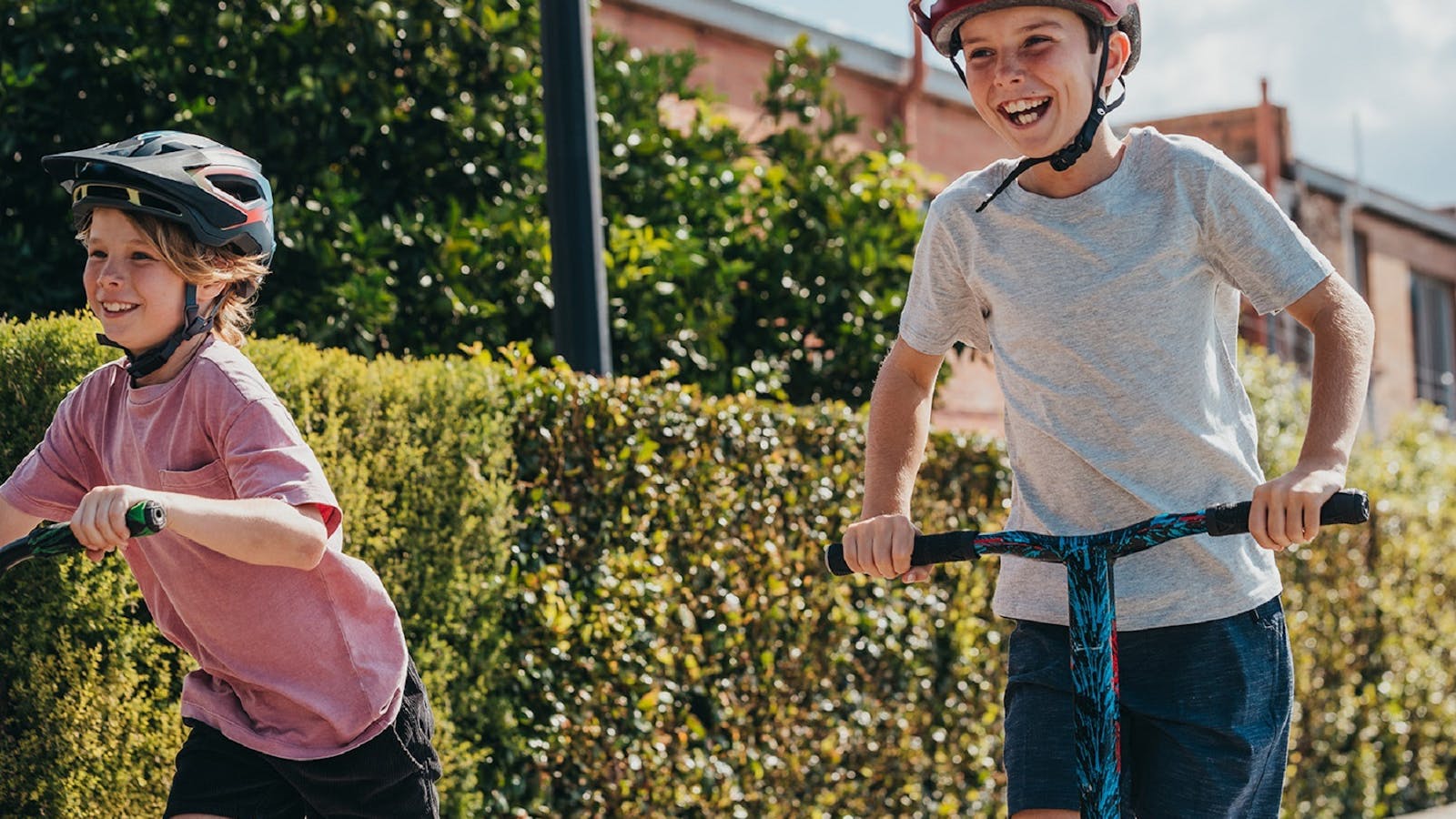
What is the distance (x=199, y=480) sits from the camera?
3.14 meters

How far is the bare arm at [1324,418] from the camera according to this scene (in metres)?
2.77

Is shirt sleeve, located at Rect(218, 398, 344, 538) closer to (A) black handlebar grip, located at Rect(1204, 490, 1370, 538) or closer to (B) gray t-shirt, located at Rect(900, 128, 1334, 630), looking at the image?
(B) gray t-shirt, located at Rect(900, 128, 1334, 630)

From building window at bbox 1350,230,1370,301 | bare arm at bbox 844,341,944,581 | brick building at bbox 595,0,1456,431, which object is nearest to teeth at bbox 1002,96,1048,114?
bare arm at bbox 844,341,944,581

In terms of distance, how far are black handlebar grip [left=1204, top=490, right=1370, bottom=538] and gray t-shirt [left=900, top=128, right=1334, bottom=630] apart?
370mm

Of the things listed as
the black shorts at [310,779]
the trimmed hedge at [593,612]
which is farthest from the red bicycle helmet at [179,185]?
the trimmed hedge at [593,612]

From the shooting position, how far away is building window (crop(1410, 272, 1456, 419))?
77.5 feet

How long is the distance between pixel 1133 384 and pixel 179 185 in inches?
71.3

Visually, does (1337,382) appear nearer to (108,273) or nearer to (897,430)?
(897,430)

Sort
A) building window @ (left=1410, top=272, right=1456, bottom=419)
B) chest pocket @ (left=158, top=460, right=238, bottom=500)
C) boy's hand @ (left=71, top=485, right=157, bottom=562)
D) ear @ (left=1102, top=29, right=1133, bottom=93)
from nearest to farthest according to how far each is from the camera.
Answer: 1. boy's hand @ (left=71, top=485, right=157, bottom=562)
2. chest pocket @ (left=158, top=460, right=238, bottom=500)
3. ear @ (left=1102, top=29, right=1133, bottom=93)
4. building window @ (left=1410, top=272, right=1456, bottom=419)

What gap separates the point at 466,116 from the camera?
23.5ft

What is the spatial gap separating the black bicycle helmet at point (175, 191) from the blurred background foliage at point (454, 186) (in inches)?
118

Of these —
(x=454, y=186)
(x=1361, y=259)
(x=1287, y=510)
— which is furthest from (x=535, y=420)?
(x=1361, y=259)

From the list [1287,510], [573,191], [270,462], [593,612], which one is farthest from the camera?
[573,191]

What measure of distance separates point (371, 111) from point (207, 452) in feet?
13.5
